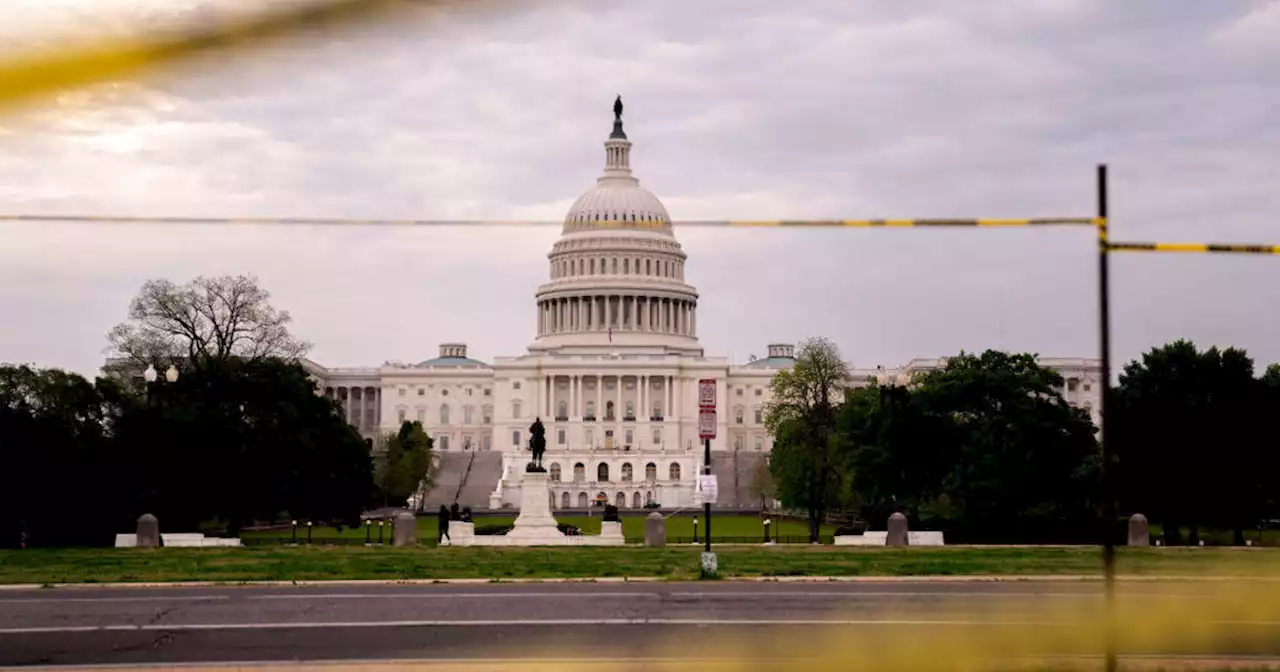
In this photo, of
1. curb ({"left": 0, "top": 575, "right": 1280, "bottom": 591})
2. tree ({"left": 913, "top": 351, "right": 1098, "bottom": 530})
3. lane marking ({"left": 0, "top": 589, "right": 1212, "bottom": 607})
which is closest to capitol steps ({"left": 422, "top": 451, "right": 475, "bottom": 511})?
tree ({"left": 913, "top": 351, "right": 1098, "bottom": 530})

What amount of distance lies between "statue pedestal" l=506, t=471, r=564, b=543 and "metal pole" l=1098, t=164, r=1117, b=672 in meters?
50.3

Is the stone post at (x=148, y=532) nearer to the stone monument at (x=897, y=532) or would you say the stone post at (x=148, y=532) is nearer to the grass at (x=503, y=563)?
the grass at (x=503, y=563)

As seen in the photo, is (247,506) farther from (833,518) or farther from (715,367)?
(715,367)

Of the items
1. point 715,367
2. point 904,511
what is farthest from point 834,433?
point 715,367

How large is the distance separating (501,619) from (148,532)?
2761 cm

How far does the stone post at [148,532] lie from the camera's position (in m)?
46.3

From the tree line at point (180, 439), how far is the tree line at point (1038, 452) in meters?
25.1

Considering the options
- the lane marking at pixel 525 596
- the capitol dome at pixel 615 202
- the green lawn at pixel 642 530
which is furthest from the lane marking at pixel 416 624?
the capitol dome at pixel 615 202

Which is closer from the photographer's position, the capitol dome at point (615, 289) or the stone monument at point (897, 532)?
the stone monument at point (897, 532)

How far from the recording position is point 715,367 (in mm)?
183750

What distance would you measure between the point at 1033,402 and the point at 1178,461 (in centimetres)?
2840

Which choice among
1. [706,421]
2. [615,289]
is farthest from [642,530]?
[615,289]

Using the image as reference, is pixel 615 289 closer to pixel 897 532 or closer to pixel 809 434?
pixel 809 434

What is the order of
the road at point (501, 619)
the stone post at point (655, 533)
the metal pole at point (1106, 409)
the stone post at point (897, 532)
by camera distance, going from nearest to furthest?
the metal pole at point (1106, 409) < the road at point (501, 619) < the stone post at point (897, 532) < the stone post at point (655, 533)
